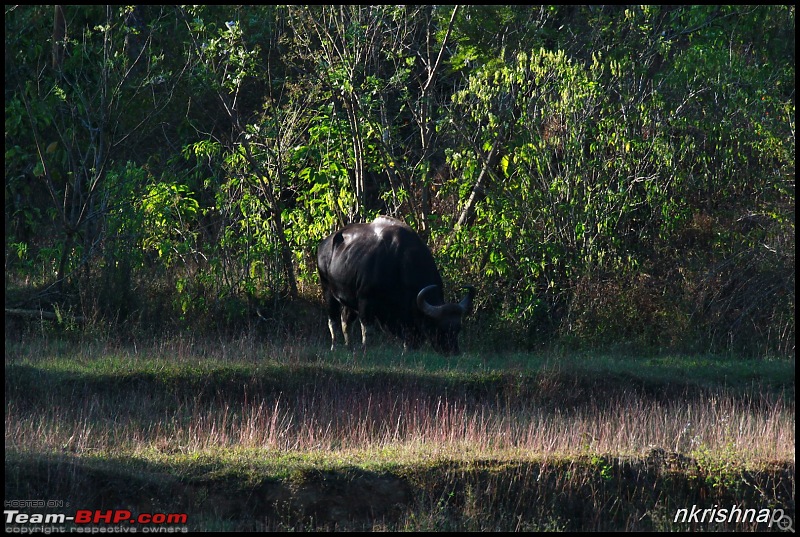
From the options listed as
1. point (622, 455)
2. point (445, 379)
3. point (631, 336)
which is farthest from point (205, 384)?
point (631, 336)

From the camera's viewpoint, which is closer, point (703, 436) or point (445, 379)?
point (703, 436)

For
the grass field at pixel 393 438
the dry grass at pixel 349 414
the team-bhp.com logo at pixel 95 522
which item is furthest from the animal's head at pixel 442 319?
the team-bhp.com logo at pixel 95 522

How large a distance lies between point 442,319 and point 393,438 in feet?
13.2

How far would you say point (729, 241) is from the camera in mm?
15125

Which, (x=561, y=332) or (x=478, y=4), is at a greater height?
(x=478, y=4)

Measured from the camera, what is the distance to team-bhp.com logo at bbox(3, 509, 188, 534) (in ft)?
24.9

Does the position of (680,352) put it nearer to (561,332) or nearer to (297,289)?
(561,332)

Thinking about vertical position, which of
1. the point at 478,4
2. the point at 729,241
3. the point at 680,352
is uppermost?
the point at 478,4

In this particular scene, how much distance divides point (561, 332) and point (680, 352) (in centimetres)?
169

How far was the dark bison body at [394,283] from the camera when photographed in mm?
13922

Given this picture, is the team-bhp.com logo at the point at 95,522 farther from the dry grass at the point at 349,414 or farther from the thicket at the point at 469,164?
the thicket at the point at 469,164

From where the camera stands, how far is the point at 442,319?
13.7m

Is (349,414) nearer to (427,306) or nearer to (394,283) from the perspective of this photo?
(427,306)

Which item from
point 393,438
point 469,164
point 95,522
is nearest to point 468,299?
point 469,164
